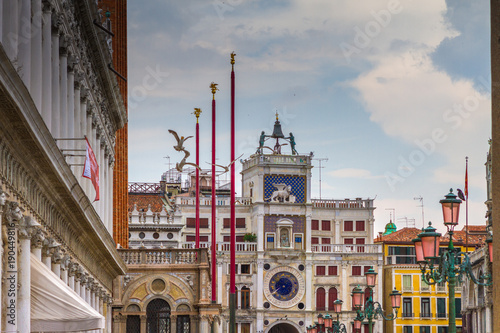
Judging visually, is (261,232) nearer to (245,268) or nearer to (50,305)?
(245,268)

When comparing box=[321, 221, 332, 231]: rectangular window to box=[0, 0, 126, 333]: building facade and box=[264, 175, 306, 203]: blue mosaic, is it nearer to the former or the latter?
box=[264, 175, 306, 203]: blue mosaic

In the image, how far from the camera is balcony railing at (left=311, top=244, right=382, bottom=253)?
3674 inches

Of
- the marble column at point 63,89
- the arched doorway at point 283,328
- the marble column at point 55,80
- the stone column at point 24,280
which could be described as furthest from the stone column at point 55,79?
the arched doorway at point 283,328

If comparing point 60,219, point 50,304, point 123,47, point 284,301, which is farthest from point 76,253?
point 284,301

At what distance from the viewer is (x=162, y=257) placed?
40.2m

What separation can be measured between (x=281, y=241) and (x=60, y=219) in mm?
70760

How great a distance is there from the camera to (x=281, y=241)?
92.4 m

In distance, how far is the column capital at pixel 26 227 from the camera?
53.0ft

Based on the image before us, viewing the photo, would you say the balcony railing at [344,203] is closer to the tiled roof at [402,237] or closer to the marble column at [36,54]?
the tiled roof at [402,237]

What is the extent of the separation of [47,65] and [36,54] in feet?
5.35

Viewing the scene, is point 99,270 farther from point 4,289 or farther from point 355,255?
point 355,255

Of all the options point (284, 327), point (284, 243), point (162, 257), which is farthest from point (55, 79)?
point (284, 327)

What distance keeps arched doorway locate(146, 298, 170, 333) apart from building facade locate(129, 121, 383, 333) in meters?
48.2

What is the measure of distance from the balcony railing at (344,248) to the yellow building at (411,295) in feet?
7.44
